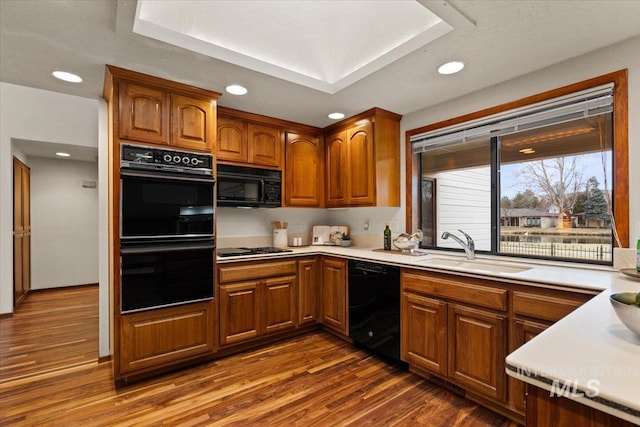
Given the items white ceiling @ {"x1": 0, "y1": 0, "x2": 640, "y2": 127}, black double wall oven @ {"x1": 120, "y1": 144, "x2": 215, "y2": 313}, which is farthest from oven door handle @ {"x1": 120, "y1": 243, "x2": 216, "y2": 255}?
white ceiling @ {"x1": 0, "y1": 0, "x2": 640, "y2": 127}

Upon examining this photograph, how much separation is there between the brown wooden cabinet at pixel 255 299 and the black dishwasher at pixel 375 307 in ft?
2.06

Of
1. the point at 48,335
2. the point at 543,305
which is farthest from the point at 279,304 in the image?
the point at 48,335

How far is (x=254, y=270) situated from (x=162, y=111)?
1.54 meters

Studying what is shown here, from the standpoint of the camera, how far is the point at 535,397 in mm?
742

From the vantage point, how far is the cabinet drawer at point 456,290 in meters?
1.89

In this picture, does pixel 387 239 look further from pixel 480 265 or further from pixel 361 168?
pixel 480 265

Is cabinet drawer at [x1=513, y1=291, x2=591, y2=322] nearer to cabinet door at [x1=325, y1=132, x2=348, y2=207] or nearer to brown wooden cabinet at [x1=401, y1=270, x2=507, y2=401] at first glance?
brown wooden cabinet at [x1=401, y1=270, x2=507, y2=401]

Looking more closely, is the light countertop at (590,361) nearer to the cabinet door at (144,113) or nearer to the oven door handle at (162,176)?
the oven door handle at (162,176)

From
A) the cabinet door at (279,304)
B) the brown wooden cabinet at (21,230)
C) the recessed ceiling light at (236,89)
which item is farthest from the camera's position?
the brown wooden cabinet at (21,230)

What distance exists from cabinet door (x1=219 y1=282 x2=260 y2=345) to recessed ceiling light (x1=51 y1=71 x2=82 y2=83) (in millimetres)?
2009

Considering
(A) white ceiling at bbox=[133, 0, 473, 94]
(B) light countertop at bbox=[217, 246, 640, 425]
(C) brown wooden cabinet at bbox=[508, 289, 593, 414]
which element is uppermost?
(A) white ceiling at bbox=[133, 0, 473, 94]

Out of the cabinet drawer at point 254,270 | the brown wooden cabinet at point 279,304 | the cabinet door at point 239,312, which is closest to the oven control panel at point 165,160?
the cabinet drawer at point 254,270

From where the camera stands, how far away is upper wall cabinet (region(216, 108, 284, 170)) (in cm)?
302

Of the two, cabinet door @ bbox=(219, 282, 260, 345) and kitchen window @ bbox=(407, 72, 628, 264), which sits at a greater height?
kitchen window @ bbox=(407, 72, 628, 264)
